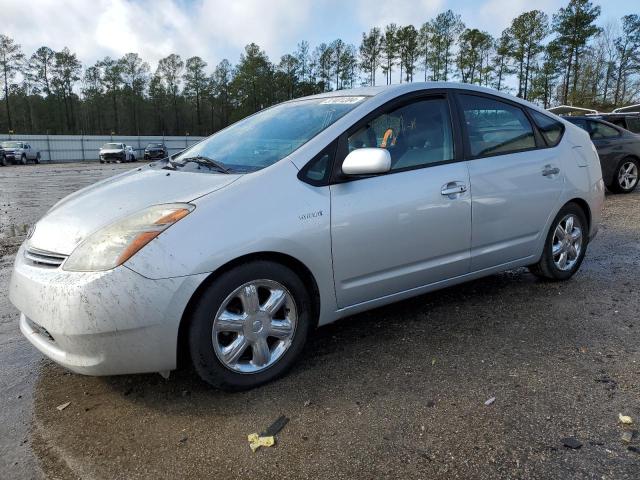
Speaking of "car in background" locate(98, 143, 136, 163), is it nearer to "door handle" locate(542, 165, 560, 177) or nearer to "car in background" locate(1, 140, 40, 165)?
"car in background" locate(1, 140, 40, 165)

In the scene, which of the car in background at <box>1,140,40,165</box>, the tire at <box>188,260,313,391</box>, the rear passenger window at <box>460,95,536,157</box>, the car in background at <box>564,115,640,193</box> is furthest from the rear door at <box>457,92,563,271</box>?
the car in background at <box>1,140,40,165</box>

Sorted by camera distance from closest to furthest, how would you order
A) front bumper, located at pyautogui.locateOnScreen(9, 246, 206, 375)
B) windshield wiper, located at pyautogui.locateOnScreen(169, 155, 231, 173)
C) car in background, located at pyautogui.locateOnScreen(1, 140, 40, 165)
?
front bumper, located at pyautogui.locateOnScreen(9, 246, 206, 375) → windshield wiper, located at pyautogui.locateOnScreen(169, 155, 231, 173) → car in background, located at pyautogui.locateOnScreen(1, 140, 40, 165)

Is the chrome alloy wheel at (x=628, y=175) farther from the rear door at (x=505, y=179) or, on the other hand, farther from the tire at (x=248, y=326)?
the tire at (x=248, y=326)

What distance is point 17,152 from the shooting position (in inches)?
1363

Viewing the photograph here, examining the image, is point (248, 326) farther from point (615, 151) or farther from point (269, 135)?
point (615, 151)

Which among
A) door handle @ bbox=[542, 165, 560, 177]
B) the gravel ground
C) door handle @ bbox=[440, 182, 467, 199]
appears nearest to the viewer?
the gravel ground

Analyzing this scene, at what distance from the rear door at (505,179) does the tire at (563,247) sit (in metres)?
0.21

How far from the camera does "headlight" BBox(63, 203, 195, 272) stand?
233 cm

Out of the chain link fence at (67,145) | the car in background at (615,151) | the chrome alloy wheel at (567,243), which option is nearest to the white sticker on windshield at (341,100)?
the chrome alloy wheel at (567,243)

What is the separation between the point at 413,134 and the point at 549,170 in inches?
54.7

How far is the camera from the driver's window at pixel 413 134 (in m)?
3.14

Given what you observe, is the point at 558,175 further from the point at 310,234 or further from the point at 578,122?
the point at 578,122

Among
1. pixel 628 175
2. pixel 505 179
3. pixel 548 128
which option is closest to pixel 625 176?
pixel 628 175

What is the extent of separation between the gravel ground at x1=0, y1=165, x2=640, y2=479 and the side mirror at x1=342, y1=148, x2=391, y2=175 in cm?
114
